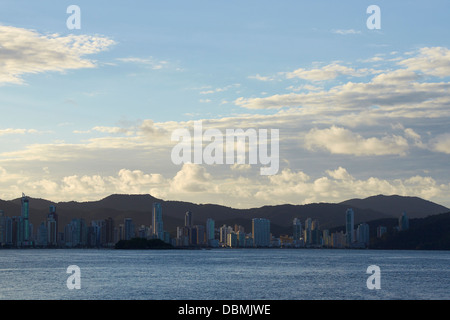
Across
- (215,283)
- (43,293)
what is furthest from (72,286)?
(215,283)
